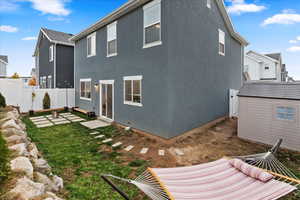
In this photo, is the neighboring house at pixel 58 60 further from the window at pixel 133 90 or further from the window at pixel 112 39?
the window at pixel 133 90

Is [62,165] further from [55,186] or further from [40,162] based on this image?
[55,186]

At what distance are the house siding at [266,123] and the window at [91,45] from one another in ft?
31.3

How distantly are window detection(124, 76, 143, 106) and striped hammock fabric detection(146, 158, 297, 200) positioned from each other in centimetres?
459

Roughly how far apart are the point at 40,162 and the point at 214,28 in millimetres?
10021

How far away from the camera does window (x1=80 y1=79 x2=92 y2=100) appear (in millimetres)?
12281

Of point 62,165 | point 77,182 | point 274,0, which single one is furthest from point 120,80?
point 274,0

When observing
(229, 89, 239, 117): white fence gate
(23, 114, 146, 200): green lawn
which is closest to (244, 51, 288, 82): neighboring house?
(229, 89, 239, 117): white fence gate

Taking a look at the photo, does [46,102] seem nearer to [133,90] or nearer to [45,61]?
[45,61]

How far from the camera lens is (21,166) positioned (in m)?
3.01

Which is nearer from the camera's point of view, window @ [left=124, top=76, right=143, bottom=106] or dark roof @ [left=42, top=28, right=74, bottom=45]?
window @ [left=124, top=76, right=143, bottom=106]

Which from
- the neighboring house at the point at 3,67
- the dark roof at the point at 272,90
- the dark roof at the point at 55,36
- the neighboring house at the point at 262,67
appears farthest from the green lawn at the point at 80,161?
the neighboring house at the point at 262,67

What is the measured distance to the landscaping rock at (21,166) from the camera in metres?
2.90

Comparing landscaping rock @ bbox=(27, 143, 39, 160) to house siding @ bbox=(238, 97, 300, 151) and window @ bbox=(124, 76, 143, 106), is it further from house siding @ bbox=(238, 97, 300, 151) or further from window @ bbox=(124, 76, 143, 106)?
house siding @ bbox=(238, 97, 300, 151)

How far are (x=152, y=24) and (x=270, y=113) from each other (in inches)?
238
